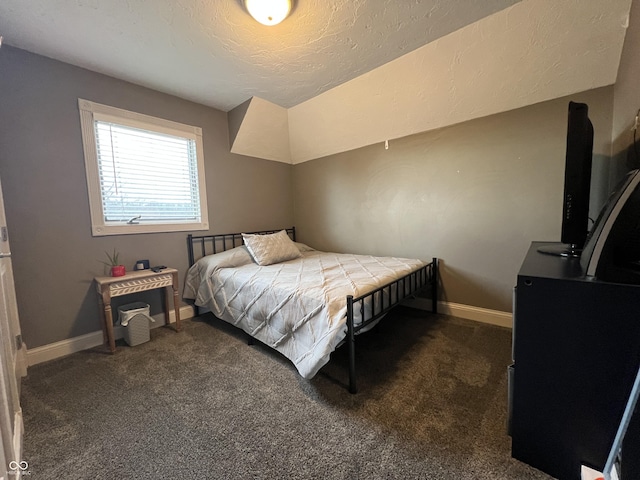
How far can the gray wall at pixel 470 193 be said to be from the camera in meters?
2.10

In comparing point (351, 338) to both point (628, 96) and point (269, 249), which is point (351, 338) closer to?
point (269, 249)

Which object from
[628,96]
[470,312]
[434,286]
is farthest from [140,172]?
[628,96]

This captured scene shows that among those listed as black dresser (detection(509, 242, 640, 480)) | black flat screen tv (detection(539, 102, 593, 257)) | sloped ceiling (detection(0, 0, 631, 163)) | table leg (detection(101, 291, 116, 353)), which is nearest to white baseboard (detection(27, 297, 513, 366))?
table leg (detection(101, 291, 116, 353))

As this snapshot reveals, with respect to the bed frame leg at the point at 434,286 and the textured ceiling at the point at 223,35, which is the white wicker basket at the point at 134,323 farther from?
the bed frame leg at the point at 434,286

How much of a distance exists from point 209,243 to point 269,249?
0.77 m

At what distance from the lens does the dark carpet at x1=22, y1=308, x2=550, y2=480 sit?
112 cm

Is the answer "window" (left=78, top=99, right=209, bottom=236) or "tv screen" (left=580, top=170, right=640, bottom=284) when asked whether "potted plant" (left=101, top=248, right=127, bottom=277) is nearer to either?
"window" (left=78, top=99, right=209, bottom=236)

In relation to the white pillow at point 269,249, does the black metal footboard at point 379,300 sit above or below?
below

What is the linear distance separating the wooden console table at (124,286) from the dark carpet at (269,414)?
0.79 feet

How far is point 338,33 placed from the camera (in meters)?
1.81

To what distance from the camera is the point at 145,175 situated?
2.54m

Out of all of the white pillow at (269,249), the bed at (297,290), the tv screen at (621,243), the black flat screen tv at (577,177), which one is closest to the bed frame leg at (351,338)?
the bed at (297,290)

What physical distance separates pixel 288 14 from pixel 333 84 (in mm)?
955

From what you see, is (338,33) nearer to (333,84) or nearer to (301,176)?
(333,84)
